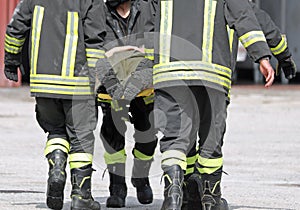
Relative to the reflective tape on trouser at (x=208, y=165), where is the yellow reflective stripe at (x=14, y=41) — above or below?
above

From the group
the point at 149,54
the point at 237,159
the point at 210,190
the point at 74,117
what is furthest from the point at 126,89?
the point at 237,159

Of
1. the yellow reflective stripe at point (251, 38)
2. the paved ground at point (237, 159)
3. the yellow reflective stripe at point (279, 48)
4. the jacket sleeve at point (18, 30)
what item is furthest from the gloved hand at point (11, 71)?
the yellow reflective stripe at point (279, 48)

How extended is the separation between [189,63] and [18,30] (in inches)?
51.9

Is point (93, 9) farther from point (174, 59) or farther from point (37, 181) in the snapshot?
point (37, 181)

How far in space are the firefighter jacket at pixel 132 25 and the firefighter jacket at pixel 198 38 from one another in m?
0.59

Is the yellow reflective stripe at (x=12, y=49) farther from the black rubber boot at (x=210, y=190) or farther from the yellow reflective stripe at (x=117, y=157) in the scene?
the black rubber boot at (x=210, y=190)

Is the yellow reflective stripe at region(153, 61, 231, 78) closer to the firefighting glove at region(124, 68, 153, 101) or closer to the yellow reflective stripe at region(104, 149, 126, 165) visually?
the firefighting glove at region(124, 68, 153, 101)

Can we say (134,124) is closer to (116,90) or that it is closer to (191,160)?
(116,90)

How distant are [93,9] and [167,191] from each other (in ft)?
4.62

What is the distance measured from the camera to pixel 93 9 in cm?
703

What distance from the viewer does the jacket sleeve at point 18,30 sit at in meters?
7.11

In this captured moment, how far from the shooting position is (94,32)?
6.96 m

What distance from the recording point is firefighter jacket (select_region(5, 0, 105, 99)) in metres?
7.00

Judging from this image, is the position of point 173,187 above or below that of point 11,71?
below
